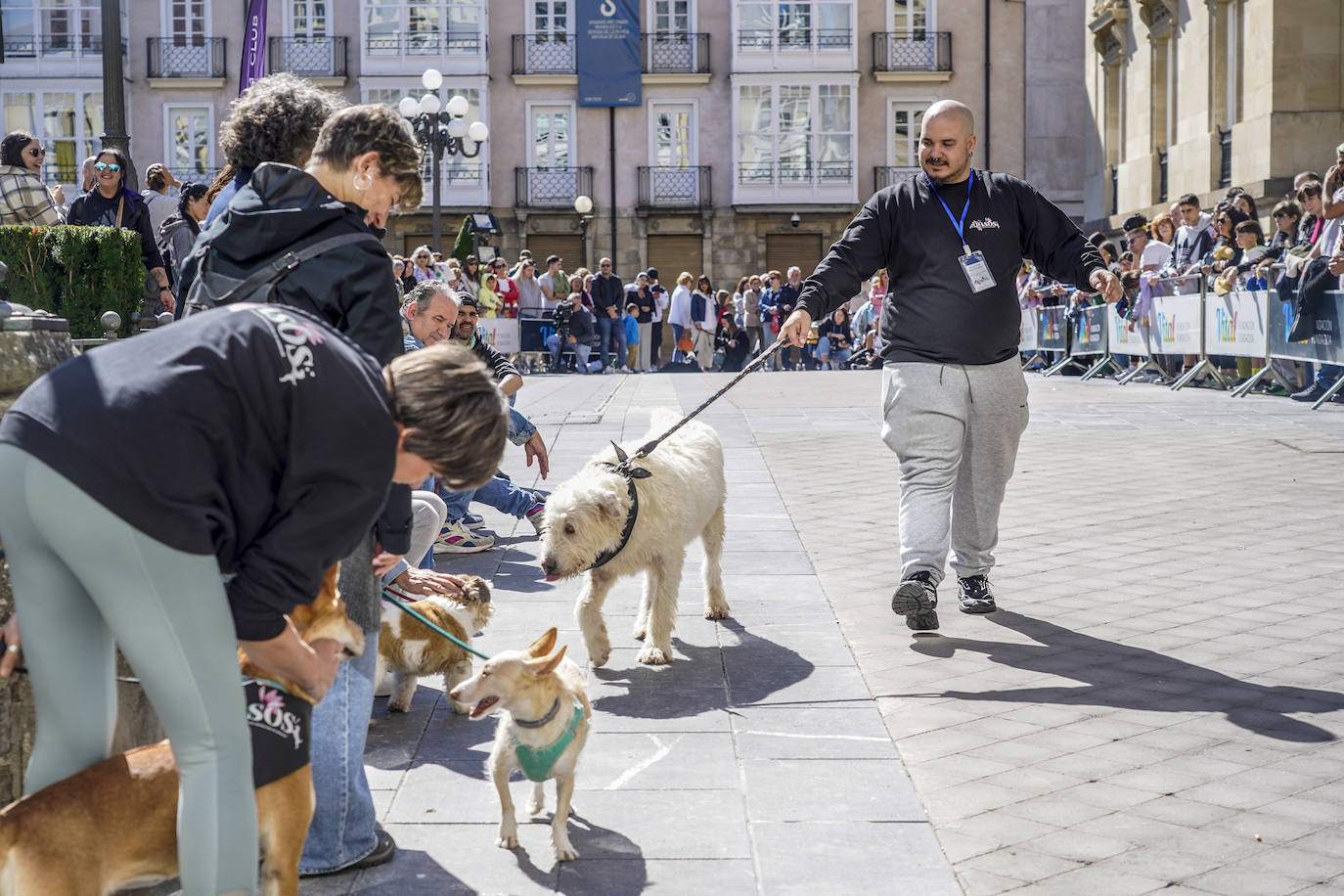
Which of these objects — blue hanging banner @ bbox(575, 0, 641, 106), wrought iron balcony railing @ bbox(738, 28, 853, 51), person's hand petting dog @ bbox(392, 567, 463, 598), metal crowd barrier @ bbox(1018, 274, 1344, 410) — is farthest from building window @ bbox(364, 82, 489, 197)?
person's hand petting dog @ bbox(392, 567, 463, 598)

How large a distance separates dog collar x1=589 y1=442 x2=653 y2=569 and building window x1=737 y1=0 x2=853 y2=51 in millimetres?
37593

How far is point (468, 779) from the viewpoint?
14.0 feet

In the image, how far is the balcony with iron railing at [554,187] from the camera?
41.1m

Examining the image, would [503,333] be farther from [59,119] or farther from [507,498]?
[59,119]

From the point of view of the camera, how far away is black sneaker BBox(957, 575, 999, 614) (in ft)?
20.8

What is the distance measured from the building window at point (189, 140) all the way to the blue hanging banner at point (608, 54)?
37.1 ft

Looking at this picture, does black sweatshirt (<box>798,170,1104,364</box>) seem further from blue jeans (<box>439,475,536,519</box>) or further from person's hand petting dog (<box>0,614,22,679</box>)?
person's hand petting dog (<box>0,614,22,679</box>)

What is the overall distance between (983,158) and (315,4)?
66.3ft

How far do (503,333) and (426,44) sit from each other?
18.6 metres

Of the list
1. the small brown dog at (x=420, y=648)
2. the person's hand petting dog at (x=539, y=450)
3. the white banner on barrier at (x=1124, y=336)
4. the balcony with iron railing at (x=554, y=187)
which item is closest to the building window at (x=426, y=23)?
the balcony with iron railing at (x=554, y=187)

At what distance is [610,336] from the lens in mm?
29688

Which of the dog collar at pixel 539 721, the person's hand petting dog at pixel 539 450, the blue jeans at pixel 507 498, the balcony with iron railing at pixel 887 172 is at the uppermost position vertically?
the balcony with iron railing at pixel 887 172

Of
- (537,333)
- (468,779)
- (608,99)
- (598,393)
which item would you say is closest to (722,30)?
(608,99)

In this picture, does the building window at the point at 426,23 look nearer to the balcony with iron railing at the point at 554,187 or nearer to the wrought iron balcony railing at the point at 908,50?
the balcony with iron railing at the point at 554,187
